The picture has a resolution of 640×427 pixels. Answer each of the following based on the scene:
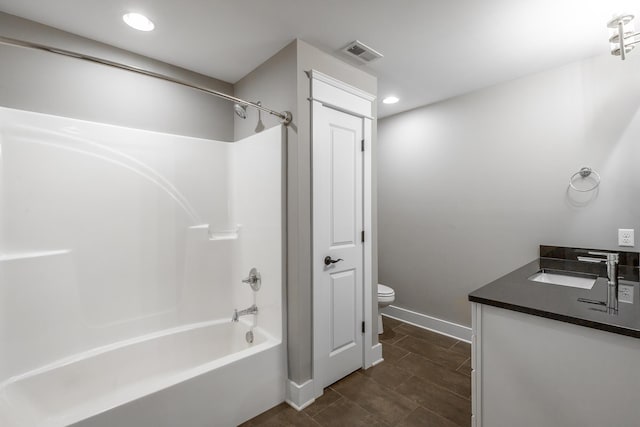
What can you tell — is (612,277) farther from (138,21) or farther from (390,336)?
(138,21)

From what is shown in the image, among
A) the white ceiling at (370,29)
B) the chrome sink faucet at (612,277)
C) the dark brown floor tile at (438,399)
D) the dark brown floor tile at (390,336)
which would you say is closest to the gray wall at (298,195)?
the white ceiling at (370,29)

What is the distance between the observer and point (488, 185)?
279 cm

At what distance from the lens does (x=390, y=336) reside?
3.04 metres

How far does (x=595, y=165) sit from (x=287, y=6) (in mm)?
2534

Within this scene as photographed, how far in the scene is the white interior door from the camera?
6.87 feet

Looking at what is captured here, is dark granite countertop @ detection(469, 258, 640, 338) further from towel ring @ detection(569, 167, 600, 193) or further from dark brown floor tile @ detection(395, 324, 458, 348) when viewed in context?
dark brown floor tile @ detection(395, 324, 458, 348)

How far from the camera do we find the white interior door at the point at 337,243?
6.87 feet

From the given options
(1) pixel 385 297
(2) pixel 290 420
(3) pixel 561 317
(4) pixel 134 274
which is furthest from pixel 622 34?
(4) pixel 134 274

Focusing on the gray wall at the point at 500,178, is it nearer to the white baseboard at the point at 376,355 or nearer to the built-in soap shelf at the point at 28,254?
the white baseboard at the point at 376,355

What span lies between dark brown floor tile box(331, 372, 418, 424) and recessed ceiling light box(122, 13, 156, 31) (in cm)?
282

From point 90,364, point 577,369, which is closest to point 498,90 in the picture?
point 577,369

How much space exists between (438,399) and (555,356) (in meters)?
1.11

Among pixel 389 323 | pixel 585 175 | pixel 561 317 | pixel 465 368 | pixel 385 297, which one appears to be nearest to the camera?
pixel 561 317

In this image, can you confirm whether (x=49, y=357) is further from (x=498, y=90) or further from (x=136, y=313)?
(x=498, y=90)
